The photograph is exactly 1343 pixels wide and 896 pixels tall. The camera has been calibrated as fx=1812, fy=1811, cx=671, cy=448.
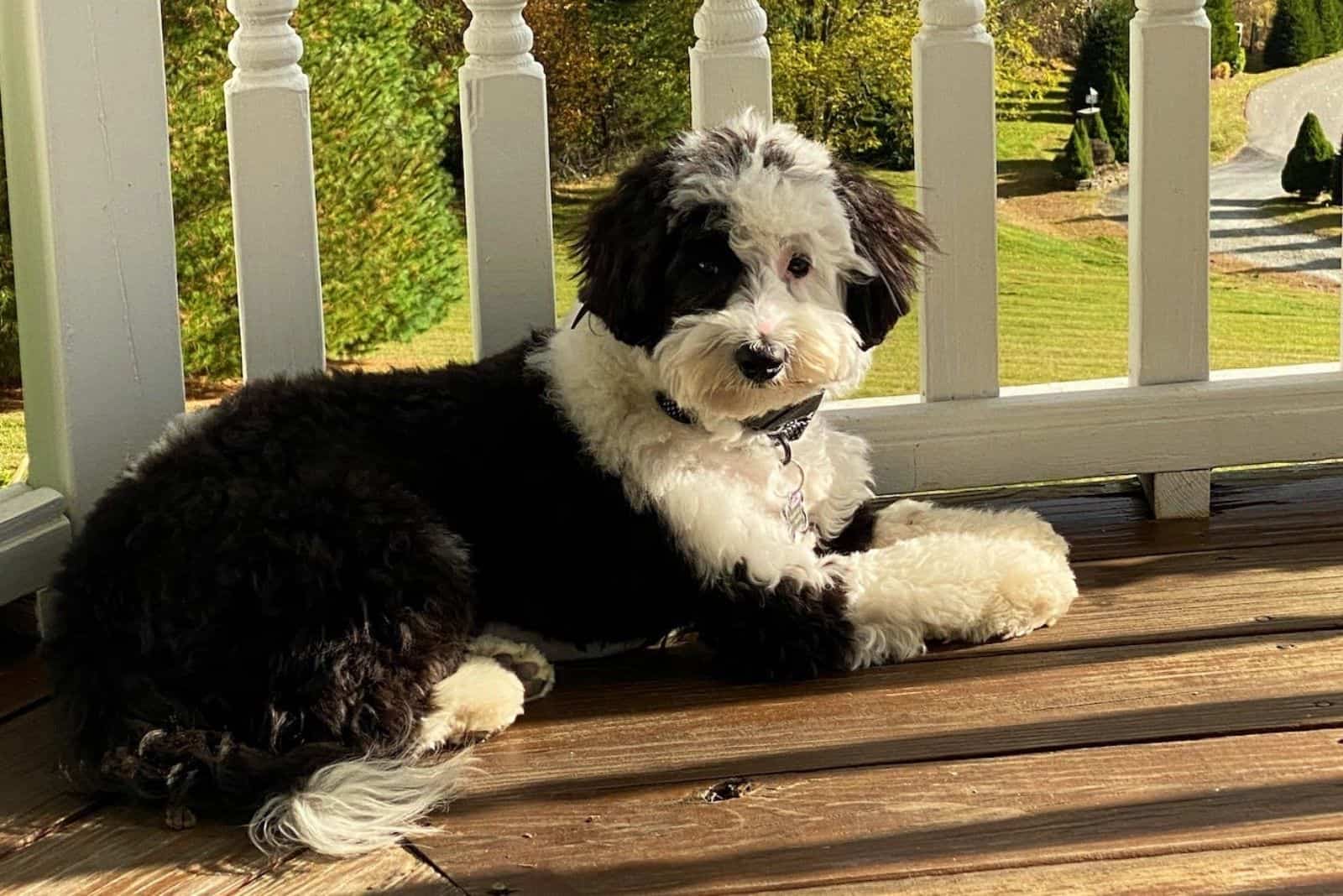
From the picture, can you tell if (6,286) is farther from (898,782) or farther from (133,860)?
(898,782)

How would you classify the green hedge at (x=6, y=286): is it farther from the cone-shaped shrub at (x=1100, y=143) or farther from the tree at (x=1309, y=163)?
the tree at (x=1309, y=163)

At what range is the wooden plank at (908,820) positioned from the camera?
2123mm

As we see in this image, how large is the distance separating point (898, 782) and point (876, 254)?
31.2 inches

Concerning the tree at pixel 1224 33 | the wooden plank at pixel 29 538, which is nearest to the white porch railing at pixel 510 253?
the wooden plank at pixel 29 538

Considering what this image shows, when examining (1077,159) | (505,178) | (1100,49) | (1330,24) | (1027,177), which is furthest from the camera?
(1027,177)

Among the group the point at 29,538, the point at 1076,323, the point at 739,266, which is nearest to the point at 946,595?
the point at 739,266

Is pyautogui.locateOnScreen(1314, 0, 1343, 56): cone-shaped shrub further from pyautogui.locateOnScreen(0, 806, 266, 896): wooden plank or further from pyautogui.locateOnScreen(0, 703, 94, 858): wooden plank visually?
pyautogui.locateOnScreen(0, 806, 266, 896): wooden plank

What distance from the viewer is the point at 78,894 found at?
219cm

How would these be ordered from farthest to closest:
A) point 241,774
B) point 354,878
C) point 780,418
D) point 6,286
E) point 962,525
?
point 6,286 → point 962,525 → point 780,418 → point 241,774 → point 354,878

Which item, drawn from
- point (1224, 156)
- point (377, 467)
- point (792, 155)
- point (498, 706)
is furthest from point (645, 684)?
point (1224, 156)

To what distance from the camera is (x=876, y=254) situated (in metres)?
2.68

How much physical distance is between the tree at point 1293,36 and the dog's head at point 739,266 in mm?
5671

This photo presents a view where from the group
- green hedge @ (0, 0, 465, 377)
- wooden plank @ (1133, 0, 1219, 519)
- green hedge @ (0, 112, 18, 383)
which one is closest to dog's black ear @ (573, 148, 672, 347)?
wooden plank @ (1133, 0, 1219, 519)

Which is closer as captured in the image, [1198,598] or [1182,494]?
[1198,598]
